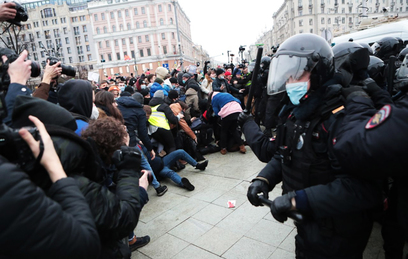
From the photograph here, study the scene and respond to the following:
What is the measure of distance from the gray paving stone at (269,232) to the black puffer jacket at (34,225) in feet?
8.09

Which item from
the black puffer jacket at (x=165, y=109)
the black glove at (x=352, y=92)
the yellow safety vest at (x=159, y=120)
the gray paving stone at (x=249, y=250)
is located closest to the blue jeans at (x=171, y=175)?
the yellow safety vest at (x=159, y=120)

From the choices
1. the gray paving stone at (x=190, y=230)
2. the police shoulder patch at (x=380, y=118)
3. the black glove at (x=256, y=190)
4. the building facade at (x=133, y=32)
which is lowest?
the gray paving stone at (x=190, y=230)

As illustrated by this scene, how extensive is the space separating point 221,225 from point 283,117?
205 cm

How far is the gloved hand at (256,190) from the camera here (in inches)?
73.7

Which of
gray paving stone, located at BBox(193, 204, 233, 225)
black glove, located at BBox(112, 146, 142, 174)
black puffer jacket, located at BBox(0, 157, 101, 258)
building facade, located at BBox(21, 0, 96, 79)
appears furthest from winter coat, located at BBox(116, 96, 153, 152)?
building facade, located at BBox(21, 0, 96, 79)

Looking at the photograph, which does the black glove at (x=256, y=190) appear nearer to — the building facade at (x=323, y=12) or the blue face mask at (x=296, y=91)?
the blue face mask at (x=296, y=91)

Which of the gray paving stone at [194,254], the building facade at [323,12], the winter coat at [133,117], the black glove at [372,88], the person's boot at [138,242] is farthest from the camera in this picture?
the building facade at [323,12]

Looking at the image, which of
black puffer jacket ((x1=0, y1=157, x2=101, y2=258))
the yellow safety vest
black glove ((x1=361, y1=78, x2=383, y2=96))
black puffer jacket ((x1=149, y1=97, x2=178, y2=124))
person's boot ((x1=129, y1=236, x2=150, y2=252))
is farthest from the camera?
black puffer jacket ((x1=149, y1=97, x2=178, y2=124))

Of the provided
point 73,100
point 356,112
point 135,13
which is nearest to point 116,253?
point 73,100

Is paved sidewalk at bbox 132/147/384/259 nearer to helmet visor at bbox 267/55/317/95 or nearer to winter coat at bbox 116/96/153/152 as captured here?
winter coat at bbox 116/96/153/152

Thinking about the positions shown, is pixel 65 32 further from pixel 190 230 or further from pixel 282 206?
pixel 282 206

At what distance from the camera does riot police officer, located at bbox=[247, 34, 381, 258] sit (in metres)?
1.41

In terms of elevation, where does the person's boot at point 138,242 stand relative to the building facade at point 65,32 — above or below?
below

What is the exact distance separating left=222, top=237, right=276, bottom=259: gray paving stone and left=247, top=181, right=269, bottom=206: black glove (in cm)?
123
